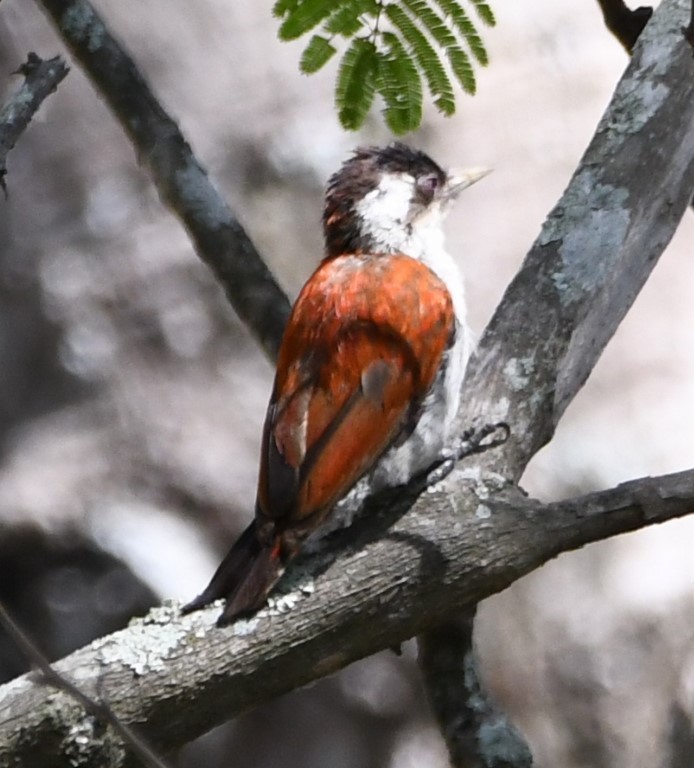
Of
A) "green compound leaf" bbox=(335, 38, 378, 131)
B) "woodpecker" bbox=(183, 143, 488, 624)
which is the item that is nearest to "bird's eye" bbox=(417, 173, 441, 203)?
"woodpecker" bbox=(183, 143, 488, 624)

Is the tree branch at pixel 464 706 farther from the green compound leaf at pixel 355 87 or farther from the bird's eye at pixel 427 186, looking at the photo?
the bird's eye at pixel 427 186

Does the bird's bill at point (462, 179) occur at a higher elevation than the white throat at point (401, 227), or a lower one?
higher

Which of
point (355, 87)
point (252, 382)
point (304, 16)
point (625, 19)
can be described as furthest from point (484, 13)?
point (252, 382)

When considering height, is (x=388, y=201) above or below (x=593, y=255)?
above

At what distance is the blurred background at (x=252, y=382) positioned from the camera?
4.57 meters

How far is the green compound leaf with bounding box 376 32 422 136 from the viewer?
308cm

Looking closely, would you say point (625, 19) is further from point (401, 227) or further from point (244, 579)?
point (244, 579)

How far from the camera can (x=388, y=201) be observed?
3.66m

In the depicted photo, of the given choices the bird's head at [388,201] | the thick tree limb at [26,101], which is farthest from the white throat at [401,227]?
the thick tree limb at [26,101]

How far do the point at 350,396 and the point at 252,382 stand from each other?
201 centimetres

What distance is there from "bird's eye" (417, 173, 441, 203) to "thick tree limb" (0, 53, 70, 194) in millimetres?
1102

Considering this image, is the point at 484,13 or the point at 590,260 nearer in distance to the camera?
the point at 484,13

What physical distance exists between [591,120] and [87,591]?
2772 millimetres

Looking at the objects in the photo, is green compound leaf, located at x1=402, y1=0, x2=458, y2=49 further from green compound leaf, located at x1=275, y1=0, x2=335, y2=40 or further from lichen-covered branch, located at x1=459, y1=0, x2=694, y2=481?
lichen-covered branch, located at x1=459, y1=0, x2=694, y2=481
